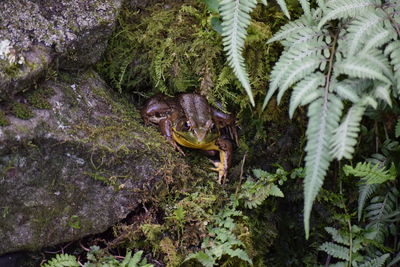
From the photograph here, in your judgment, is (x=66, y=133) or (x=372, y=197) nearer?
(x=66, y=133)

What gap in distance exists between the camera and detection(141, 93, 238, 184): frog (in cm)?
315

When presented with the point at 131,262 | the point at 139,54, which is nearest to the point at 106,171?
the point at 131,262

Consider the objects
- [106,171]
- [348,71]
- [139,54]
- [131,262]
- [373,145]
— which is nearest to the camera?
[348,71]

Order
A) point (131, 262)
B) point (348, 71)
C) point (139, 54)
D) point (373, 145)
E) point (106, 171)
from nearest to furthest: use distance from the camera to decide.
Result: point (348, 71)
point (131, 262)
point (106, 171)
point (373, 145)
point (139, 54)

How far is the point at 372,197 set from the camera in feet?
9.45

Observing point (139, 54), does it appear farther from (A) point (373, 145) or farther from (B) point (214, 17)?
(A) point (373, 145)

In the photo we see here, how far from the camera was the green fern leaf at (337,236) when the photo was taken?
2.71 meters

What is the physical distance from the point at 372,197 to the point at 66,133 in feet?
6.44

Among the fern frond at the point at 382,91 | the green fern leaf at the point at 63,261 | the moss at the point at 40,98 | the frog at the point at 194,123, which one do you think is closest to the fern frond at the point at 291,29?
the fern frond at the point at 382,91

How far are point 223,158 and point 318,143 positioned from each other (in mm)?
1114

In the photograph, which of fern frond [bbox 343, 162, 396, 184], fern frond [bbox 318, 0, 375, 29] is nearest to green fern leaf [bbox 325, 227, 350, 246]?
fern frond [bbox 343, 162, 396, 184]

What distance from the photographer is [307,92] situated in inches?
89.6

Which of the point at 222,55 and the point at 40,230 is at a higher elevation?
the point at 222,55

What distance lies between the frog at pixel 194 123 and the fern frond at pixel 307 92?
0.96m
